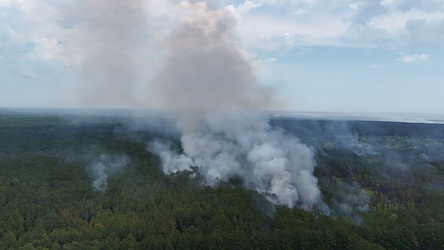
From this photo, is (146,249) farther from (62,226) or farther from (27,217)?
(27,217)

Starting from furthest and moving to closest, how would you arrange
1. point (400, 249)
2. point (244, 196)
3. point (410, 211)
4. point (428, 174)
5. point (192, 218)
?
point (428, 174) < point (244, 196) < point (410, 211) < point (192, 218) < point (400, 249)

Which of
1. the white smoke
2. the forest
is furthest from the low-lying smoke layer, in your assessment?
the white smoke

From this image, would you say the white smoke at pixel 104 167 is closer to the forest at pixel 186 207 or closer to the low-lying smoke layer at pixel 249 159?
the forest at pixel 186 207

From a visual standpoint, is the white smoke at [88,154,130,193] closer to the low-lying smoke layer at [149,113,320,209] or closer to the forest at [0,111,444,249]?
the forest at [0,111,444,249]

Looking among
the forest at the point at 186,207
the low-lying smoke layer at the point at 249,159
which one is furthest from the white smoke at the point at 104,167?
the low-lying smoke layer at the point at 249,159

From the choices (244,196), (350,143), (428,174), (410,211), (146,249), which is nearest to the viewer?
(146,249)

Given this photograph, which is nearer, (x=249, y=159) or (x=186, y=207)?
(x=186, y=207)

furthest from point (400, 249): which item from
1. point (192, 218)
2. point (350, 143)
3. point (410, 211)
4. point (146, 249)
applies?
point (350, 143)
